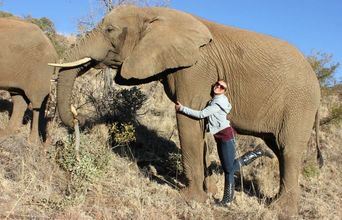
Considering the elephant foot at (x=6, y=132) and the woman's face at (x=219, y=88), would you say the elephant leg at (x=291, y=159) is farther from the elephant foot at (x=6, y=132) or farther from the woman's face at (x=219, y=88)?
the elephant foot at (x=6, y=132)

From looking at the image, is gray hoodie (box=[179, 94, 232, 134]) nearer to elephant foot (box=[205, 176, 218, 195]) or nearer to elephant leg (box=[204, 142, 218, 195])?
elephant leg (box=[204, 142, 218, 195])

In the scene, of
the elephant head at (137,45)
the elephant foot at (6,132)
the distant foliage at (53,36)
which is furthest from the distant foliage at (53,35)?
the elephant head at (137,45)

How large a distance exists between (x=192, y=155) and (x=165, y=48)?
1.56 metres

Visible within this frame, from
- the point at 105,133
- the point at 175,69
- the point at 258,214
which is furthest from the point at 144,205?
the point at 105,133

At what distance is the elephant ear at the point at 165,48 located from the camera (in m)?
6.85

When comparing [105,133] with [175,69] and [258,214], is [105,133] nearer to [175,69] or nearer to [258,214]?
[175,69]

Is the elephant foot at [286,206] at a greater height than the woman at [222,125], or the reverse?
the woman at [222,125]

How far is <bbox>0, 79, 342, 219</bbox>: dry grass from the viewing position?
17.7 feet

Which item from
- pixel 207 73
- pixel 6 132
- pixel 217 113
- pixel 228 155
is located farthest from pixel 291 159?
pixel 6 132

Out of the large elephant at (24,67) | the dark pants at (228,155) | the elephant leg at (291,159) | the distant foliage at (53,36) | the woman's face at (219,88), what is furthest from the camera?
the distant foliage at (53,36)

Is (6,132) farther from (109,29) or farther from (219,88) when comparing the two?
(219,88)

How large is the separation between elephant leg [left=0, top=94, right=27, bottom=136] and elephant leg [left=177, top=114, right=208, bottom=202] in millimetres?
3485

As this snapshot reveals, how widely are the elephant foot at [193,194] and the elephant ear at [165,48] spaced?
1.73 meters

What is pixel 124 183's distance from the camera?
6762mm
